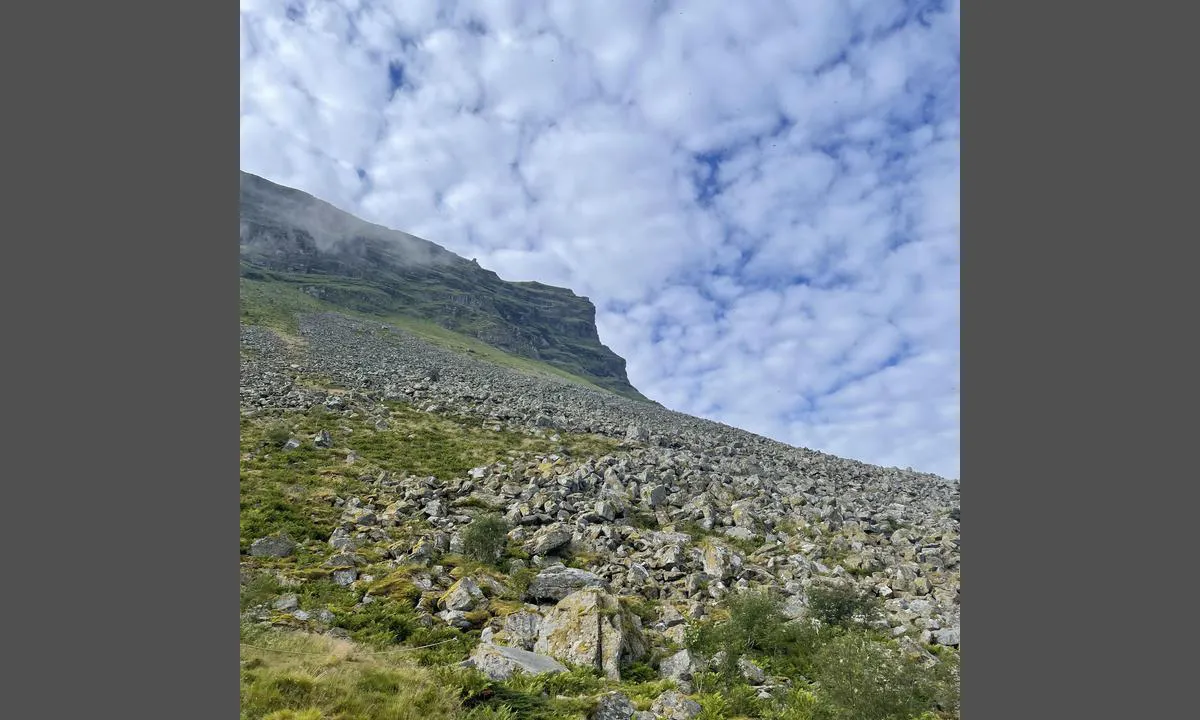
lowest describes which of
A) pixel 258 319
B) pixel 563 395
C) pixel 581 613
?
pixel 581 613

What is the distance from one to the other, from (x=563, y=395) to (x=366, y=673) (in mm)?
41060

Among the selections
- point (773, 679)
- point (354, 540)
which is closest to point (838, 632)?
point (773, 679)

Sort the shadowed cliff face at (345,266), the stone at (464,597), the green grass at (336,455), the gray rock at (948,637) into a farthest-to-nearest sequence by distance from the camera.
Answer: the shadowed cliff face at (345,266) < the green grass at (336,455) < the gray rock at (948,637) < the stone at (464,597)

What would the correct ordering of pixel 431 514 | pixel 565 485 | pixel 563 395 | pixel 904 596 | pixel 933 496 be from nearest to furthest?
pixel 904 596, pixel 431 514, pixel 565 485, pixel 933 496, pixel 563 395

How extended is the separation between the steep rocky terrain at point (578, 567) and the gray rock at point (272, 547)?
0.20ft

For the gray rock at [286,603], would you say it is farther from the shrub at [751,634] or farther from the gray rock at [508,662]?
the shrub at [751,634]

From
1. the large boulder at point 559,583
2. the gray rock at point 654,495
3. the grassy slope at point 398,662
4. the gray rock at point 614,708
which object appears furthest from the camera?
the gray rock at point 654,495

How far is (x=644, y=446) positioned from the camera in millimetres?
31969

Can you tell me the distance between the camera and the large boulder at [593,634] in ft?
37.1

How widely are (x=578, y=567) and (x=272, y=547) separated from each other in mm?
8496

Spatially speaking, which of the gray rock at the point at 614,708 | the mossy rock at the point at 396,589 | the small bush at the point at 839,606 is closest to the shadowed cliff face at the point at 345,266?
the mossy rock at the point at 396,589

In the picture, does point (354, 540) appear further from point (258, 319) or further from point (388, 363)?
point (258, 319)

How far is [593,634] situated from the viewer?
1173 cm

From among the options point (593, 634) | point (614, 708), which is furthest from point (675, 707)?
point (593, 634)
